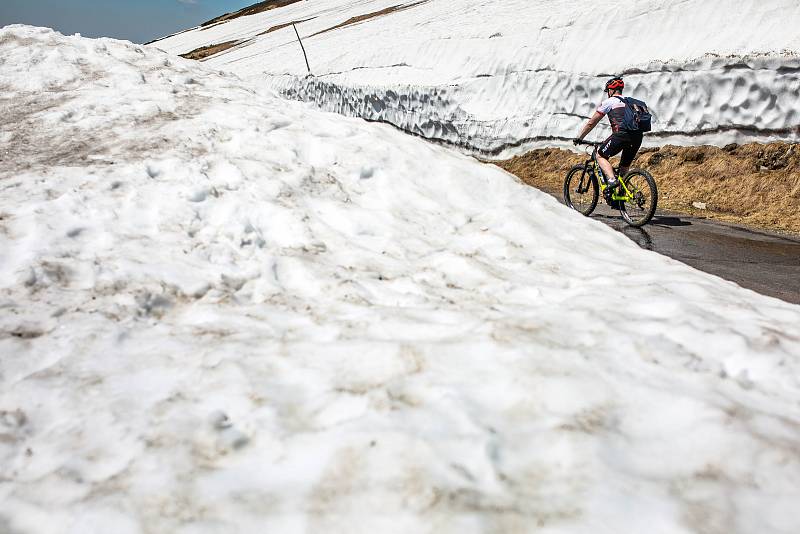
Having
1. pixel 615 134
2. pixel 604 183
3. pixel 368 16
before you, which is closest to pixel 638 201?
pixel 604 183

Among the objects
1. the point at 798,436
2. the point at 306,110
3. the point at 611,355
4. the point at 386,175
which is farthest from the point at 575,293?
the point at 306,110

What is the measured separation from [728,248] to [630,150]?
2.26m

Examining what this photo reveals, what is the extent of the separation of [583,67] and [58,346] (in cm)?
1516

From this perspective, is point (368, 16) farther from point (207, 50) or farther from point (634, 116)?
point (634, 116)

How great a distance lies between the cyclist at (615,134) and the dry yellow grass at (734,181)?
2.45 m

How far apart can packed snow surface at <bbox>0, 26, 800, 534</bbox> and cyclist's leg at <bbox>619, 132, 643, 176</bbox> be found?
12.7 ft

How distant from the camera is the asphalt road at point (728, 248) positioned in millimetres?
6363

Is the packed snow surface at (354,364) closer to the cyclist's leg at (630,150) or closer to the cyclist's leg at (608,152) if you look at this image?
the cyclist's leg at (608,152)

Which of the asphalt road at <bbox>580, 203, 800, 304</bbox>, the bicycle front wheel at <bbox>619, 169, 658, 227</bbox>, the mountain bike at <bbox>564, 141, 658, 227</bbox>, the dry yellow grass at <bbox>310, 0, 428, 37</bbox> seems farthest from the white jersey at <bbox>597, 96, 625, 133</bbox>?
the dry yellow grass at <bbox>310, 0, 428, 37</bbox>

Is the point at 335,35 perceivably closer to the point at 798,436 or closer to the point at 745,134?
the point at 745,134

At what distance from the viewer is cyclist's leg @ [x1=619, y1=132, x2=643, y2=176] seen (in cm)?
862

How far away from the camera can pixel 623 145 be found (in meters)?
8.69

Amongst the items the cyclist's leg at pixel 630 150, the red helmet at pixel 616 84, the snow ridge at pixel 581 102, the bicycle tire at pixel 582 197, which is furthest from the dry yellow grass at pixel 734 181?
the red helmet at pixel 616 84

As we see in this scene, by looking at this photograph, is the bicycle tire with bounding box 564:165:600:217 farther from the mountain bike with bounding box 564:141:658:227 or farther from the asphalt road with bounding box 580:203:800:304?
the asphalt road with bounding box 580:203:800:304
